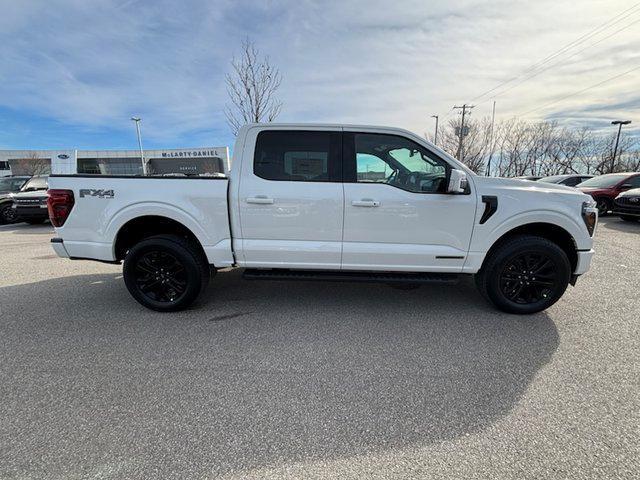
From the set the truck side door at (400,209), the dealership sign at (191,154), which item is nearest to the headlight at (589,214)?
the truck side door at (400,209)

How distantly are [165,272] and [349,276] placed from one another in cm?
Result: 209

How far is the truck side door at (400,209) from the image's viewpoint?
11.7ft

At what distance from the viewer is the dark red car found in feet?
38.8

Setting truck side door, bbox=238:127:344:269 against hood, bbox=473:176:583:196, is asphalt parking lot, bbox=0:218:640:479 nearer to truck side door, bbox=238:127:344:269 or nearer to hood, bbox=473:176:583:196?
truck side door, bbox=238:127:344:269


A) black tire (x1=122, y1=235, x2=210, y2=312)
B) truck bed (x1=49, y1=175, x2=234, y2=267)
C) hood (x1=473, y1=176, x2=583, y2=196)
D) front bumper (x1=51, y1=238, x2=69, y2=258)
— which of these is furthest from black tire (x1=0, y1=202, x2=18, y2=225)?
hood (x1=473, y1=176, x2=583, y2=196)

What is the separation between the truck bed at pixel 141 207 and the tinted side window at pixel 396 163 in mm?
1498

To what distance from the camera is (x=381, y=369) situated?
112 inches

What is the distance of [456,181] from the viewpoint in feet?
11.0

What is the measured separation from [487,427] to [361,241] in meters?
1.99

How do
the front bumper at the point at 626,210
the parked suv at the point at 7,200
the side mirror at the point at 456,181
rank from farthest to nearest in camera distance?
the parked suv at the point at 7,200
the front bumper at the point at 626,210
the side mirror at the point at 456,181

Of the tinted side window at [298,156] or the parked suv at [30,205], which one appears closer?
the tinted side window at [298,156]

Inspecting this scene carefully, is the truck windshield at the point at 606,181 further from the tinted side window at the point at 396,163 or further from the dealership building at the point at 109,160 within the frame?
the dealership building at the point at 109,160

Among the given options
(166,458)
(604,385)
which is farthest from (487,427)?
(166,458)

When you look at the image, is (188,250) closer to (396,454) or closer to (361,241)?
(361,241)
